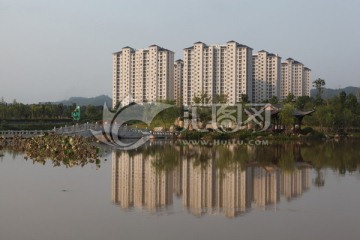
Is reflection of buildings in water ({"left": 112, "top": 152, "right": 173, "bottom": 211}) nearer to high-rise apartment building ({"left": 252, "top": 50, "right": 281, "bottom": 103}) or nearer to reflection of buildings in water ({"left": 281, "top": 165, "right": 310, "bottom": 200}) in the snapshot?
reflection of buildings in water ({"left": 281, "top": 165, "right": 310, "bottom": 200})

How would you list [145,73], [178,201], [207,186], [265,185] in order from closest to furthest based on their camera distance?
1. [178,201]
2. [207,186]
3. [265,185]
4. [145,73]

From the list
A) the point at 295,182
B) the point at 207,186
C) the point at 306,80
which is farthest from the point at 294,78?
Result: the point at 207,186

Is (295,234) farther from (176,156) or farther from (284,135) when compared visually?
(284,135)

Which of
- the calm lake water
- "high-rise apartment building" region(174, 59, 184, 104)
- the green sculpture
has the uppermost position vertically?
"high-rise apartment building" region(174, 59, 184, 104)

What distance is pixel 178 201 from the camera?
10.2 meters

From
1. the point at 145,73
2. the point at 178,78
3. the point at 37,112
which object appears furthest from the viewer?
the point at 178,78

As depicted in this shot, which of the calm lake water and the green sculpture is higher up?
the green sculpture

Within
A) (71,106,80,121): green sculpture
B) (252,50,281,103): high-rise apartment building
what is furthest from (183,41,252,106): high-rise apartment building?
(71,106,80,121): green sculpture

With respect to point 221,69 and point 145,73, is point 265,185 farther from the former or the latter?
point 145,73

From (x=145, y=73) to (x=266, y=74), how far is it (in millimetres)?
20004

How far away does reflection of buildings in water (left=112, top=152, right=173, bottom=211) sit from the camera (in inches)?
397

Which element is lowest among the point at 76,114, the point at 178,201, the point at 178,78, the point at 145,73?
the point at 178,201

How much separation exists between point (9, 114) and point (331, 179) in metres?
36.8

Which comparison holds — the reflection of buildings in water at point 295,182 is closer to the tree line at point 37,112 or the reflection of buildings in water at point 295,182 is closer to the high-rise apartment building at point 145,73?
the tree line at point 37,112
